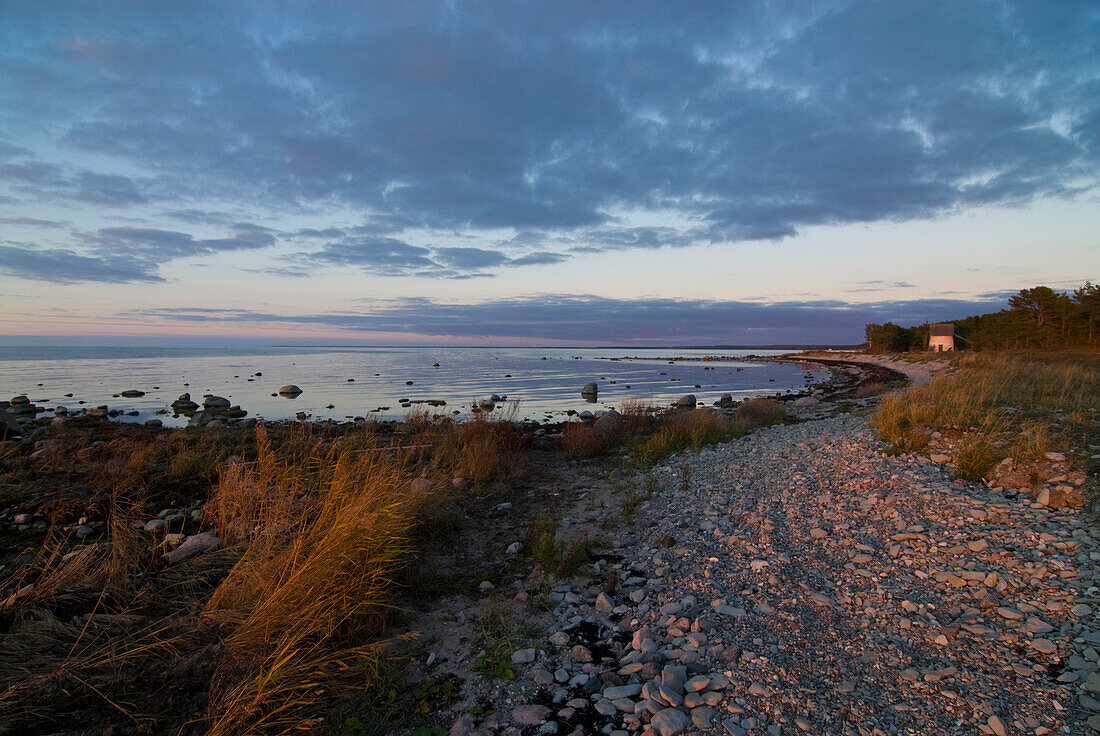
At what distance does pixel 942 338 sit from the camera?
6838 centimetres

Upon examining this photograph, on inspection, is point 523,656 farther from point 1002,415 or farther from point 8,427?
point 8,427

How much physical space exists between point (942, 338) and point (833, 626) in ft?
269

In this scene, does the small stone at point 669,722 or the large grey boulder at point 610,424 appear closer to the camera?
the small stone at point 669,722

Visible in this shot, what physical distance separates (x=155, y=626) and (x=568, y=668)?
353 centimetres

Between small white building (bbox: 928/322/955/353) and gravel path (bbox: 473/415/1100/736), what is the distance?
253 ft

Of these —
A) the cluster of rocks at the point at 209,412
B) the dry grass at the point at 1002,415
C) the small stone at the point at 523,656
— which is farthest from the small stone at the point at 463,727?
the cluster of rocks at the point at 209,412

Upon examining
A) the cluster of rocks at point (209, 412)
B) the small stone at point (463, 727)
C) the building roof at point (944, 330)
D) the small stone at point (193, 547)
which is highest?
the building roof at point (944, 330)

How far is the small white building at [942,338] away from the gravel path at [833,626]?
77243 millimetres

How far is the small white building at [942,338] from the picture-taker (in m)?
67.7

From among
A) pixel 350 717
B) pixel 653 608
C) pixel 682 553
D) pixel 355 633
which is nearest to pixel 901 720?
pixel 653 608

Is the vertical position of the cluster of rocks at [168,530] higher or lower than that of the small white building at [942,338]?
lower

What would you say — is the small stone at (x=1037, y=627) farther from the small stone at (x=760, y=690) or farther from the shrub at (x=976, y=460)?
the shrub at (x=976, y=460)

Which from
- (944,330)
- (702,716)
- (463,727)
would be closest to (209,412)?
(463,727)

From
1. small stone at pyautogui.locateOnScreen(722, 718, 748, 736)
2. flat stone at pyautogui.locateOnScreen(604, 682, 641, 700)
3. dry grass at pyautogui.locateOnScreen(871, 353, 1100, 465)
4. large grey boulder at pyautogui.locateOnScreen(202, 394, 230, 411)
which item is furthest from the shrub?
large grey boulder at pyautogui.locateOnScreen(202, 394, 230, 411)
